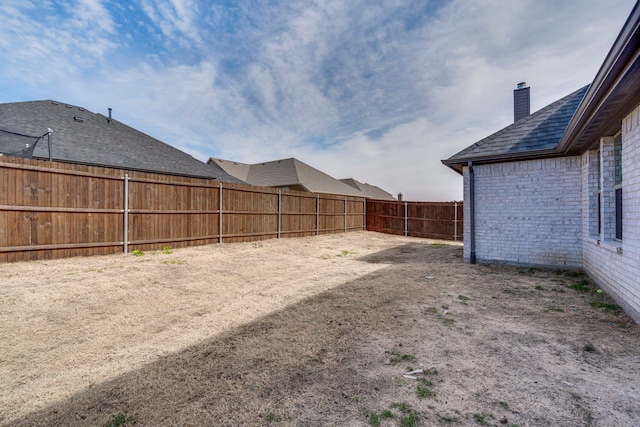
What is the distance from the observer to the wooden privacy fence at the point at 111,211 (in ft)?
18.6

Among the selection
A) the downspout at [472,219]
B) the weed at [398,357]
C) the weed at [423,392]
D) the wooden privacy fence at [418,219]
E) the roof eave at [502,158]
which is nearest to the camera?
the weed at [423,392]

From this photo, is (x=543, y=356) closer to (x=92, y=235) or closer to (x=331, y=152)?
(x=92, y=235)

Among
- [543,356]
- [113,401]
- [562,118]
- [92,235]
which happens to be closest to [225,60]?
[92,235]

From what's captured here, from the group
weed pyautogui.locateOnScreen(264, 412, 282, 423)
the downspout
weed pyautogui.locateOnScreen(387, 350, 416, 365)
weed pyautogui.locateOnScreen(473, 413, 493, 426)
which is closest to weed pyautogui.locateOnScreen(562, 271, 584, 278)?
the downspout

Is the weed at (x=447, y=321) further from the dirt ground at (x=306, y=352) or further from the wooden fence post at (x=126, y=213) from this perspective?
the wooden fence post at (x=126, y=213)

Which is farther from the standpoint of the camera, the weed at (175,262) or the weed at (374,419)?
Answer: the weed at (175,262)

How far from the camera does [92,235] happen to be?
666 cm

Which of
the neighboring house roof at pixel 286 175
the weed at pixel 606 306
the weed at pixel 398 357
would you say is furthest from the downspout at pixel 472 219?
the neighboring house roof at pixel 286 175

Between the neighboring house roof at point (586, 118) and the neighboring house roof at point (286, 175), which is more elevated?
the neighboring house roof at point (286, 175)

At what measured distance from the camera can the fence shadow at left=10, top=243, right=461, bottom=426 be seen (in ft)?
5.98

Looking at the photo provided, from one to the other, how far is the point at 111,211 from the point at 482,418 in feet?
26.9

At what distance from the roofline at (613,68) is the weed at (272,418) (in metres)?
3.97

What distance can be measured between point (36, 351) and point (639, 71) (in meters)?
6.55

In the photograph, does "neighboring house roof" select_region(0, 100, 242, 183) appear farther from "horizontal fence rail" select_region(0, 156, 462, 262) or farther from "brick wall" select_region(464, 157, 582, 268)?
"brick wall" select_region(464, 157, 582, 268)
